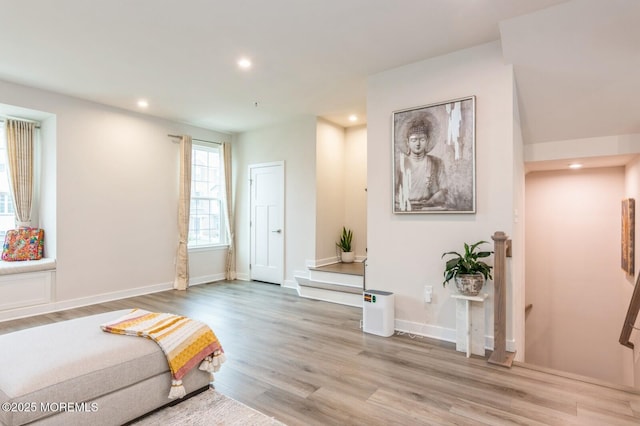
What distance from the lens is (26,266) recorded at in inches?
168

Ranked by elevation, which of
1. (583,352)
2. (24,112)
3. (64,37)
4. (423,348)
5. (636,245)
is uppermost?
(64,37)

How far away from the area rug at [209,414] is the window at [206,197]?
422 centimetres

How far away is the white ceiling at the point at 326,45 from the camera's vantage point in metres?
2.69

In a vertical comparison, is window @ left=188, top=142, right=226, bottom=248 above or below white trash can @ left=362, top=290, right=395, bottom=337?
above

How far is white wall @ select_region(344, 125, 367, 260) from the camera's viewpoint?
6035 millimetres

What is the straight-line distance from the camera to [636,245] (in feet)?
12.7

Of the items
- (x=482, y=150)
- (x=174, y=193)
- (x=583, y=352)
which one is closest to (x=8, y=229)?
(x=174, y=193)

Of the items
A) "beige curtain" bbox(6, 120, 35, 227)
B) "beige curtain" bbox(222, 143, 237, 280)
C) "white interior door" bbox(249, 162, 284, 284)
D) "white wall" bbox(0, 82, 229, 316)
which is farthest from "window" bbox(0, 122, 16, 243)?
"white interior door" bbox(249, 162, 284, 284)

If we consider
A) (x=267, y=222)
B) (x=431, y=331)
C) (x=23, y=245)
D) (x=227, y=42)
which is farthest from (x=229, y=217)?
(x=431, y=331)

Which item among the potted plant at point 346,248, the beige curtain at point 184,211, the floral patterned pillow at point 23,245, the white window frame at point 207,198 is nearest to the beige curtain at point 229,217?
the white window frame at point 207,198

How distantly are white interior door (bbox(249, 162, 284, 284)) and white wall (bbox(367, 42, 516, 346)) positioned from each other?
240cm

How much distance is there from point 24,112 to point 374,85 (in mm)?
4398

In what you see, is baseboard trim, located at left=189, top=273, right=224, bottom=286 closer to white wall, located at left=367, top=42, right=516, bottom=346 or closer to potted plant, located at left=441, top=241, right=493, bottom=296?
white wall, located at left=367, top=42, right=516, bottom=346

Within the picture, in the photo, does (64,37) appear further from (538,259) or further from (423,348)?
(538,259)
